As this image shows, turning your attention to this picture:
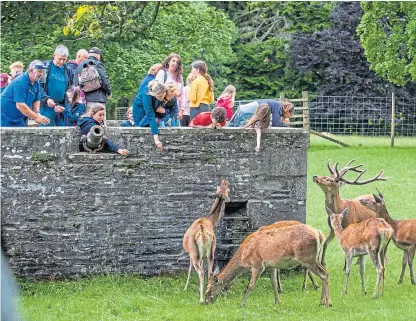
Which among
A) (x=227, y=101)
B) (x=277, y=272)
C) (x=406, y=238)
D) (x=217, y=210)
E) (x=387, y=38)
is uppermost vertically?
(x=387, y=38)

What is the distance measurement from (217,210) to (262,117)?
1.30 meters

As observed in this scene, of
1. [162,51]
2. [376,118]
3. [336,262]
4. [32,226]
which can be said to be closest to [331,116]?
[376,118]

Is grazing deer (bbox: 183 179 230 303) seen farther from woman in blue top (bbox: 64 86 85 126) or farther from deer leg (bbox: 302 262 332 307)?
woman in blue top (bbox: 64 86 85 126)

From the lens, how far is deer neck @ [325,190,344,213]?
1205 cm

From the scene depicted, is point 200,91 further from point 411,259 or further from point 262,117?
point 411,259

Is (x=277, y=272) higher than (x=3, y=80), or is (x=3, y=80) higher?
(x=3, y=80)

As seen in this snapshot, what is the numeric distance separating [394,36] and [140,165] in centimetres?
2306

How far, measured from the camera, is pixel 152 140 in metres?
11.2

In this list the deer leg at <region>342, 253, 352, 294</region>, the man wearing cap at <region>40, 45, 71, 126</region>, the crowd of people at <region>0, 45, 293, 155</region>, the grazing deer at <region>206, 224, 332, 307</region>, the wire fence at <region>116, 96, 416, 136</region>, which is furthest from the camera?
the wire fence at <region>116, 96, 416, 136</region>

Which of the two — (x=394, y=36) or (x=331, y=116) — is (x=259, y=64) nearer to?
(x=331, y=116)

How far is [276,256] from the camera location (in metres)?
9.84

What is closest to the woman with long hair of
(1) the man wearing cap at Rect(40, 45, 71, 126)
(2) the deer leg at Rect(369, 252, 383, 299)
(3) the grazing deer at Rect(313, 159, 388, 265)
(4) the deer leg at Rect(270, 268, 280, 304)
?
(1) the man wearing cap at Rect(40, 45, 71, 126)

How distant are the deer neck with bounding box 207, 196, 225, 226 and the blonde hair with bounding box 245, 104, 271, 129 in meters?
1.08


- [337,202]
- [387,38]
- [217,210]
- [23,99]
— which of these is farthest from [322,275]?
[387,38]
